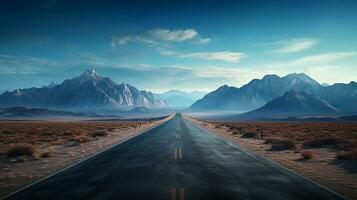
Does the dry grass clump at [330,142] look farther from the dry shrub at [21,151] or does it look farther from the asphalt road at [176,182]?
the dry shrub at [21,151]

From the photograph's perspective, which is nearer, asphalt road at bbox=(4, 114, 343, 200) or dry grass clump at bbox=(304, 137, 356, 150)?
asphalt road at bbox=(4, 114, 343, 200)

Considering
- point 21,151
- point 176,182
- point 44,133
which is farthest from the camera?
point 44,133

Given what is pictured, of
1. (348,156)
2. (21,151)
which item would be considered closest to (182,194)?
(348,156)

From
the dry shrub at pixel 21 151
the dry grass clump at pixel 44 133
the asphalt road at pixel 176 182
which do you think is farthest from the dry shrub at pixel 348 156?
the dry grass clump at pixel 44 133

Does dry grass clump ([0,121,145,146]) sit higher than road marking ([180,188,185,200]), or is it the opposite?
road marking ([180,188,185,200])

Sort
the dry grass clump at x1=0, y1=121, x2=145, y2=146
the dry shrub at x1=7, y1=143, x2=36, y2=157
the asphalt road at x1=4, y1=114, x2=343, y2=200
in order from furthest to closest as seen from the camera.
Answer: the dry grass clump at x1=0, y1=121, x2=145, y2=146
the dry shrub at x1=7, y1=143, x2=36, y2=157
the asphalt road at x1=4, y1=114, x2=343, y2=200

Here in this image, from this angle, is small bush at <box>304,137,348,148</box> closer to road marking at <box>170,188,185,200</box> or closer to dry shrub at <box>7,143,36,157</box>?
road marking at <box>170,188,185,200</box>

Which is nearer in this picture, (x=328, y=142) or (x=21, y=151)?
(x=21, y=151)

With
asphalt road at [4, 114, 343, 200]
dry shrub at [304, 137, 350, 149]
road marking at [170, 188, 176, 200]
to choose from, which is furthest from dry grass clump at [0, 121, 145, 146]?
road marking at [170, 188, 176, 200]

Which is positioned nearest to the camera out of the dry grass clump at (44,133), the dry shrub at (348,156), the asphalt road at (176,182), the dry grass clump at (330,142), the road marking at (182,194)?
the road marking at (182,194)

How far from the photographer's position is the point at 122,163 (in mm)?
15867

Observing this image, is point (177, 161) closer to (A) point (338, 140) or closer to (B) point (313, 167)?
(B) point (313, 167)

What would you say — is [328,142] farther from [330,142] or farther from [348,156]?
[348,156]

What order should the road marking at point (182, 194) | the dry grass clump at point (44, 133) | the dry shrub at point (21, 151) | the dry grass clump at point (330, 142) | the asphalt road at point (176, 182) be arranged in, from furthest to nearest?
the dry grass clump at point (44, 133) < the dry grass clump at point (330, 142) < the dry shrub at point (21, 151) < the asphalt road at point (176, 182) < the road marking at point (182, 194)
